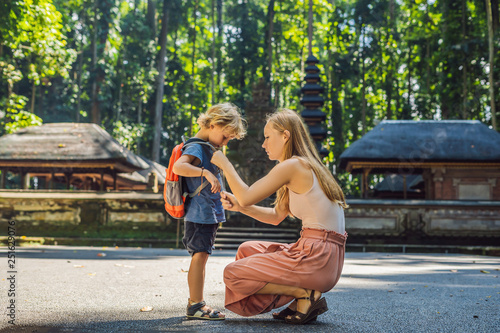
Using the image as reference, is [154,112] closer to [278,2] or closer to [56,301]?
[278,2]

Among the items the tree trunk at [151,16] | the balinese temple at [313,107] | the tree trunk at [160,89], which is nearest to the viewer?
the balinese temple at [313,107]

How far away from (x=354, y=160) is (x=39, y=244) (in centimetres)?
1247

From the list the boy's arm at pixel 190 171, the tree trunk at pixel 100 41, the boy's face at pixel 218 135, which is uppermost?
the tree trunk at pixel 100 41

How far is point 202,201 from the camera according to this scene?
4043 millimetres

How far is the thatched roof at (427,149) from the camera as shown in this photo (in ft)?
71.2

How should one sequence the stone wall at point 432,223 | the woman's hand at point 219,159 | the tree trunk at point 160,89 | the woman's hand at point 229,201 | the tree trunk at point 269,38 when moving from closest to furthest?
the woman's hand at point 219,159, the woman's hand at point 229,201, the stone wall at point 432,223, the tree trunk at point 160,89, the tree trunk at point 269,38

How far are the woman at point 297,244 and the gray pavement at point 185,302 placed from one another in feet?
0.61

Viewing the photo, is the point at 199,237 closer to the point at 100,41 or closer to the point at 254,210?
the point at 254,210

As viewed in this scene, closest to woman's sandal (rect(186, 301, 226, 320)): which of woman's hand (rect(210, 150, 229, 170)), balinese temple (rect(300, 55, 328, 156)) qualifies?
woman's hand (rect(210, 150, 229, 170))

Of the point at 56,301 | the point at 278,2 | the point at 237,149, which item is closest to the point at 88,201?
the point at 237,149

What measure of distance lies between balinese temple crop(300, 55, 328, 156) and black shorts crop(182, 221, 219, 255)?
73.2ft

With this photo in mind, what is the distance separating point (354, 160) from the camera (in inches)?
874

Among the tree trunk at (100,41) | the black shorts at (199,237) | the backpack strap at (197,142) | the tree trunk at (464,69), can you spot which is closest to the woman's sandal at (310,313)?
the black shorts at (199,237)

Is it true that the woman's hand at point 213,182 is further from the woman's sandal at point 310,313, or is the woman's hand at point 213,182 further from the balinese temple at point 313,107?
the balinese temple at point 313,107
